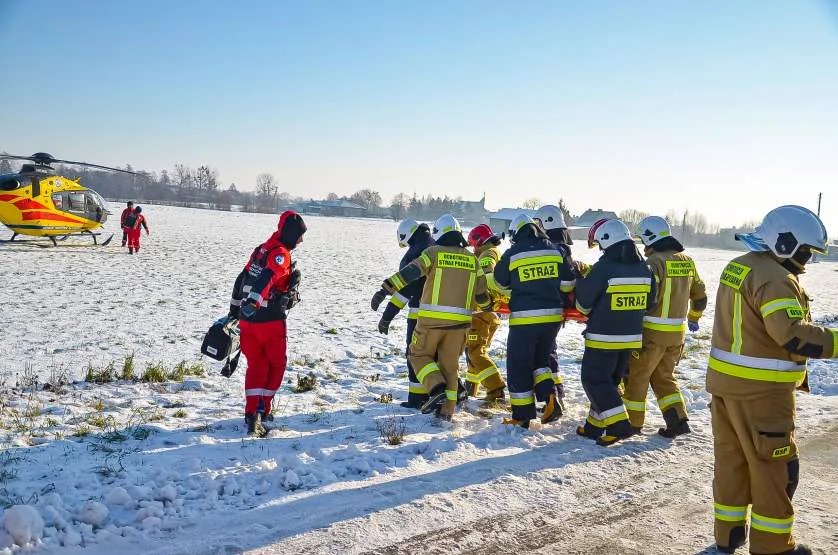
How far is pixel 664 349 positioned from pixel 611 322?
97 centimetres

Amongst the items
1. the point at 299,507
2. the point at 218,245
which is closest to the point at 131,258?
the point at 218,245

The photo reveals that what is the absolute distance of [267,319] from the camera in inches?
250

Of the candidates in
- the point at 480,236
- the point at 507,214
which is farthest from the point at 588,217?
the point at 480,236

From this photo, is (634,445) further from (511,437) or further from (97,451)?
(97,451)

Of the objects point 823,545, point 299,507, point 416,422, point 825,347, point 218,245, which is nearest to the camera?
point 825,347

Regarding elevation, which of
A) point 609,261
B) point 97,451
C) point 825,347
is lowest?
point 97,451

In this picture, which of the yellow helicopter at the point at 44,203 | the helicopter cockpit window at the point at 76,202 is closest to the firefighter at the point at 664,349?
the yellow helicopter at the point at 44,203

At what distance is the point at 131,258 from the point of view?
911 inches

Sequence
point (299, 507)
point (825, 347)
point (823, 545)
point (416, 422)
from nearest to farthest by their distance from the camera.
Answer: point (825, 347) → point (823, 545) → point (299, 507) → point (416, 422)

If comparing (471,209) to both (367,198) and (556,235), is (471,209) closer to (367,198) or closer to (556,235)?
(367,198)

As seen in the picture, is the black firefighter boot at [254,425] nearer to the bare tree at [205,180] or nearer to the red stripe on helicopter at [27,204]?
the red stripe on helicopter at [27,204]

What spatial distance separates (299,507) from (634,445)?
12.3ft

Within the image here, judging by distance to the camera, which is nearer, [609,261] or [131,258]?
[609,261]

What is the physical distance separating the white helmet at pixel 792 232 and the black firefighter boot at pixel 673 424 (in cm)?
311
